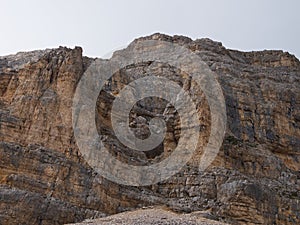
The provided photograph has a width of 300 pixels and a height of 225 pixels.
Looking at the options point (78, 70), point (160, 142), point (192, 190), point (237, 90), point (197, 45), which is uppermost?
point (197, 45)

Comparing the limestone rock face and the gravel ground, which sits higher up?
the limestone rock face

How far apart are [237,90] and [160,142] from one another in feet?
43.1

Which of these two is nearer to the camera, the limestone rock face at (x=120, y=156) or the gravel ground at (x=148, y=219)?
the gravel ground at (x=148, y=219)

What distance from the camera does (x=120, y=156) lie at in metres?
35.3

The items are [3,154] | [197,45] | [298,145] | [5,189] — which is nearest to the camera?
[5,189]

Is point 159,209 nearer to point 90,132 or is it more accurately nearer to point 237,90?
point 90,132

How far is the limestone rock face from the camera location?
97.5ft

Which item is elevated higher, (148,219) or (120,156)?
(120,156)

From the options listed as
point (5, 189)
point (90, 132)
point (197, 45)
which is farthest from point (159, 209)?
point (197, 45)

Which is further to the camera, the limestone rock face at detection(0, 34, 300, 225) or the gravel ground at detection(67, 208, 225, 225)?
the limestone rock face at detection(0, 34, 300, 225)

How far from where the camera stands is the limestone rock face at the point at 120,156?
2973 cm

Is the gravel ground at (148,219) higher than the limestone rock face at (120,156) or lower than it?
lower

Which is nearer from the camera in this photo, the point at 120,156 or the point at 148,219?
the point at 148,219

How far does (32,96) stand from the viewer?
3525 cm
